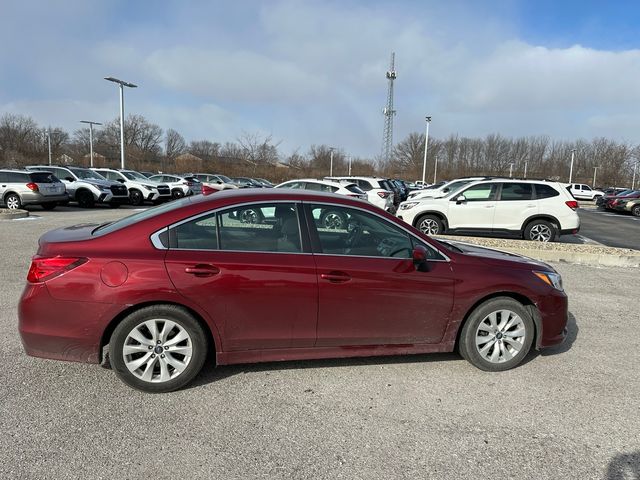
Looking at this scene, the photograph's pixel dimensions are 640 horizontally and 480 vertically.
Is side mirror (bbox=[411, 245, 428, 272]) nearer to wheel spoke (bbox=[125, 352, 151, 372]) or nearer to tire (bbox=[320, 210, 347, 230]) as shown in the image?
tire (bbox=[320, 210, 347, 230])

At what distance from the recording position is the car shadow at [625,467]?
268 centimetres

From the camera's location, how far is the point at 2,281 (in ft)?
21.3

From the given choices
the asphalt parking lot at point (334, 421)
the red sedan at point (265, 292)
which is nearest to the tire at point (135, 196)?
the asphalt parking lot at point (334, 421)

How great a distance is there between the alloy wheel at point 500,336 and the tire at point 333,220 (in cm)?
153

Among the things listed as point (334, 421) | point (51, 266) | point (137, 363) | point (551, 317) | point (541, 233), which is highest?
point (51, 266)

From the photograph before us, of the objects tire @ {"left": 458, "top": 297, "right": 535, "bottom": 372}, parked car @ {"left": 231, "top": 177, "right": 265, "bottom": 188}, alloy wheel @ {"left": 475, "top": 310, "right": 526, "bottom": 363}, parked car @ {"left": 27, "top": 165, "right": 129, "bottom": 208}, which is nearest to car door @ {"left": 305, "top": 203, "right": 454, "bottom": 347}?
tire @ {"left": 458, "top": 297, "right": 535, "bottom": 372}

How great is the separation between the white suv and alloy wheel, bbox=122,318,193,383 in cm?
940

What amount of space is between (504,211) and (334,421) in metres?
10.3

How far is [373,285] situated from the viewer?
3.65m

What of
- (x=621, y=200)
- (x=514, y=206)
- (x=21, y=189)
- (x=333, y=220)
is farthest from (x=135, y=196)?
(x=621, y=200)

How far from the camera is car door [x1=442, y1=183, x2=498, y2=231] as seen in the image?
12.0 meters

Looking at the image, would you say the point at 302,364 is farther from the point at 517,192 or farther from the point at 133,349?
the point at 517,192

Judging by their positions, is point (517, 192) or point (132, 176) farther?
point (132, 176)

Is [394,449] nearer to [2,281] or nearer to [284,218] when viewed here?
[284,218]
